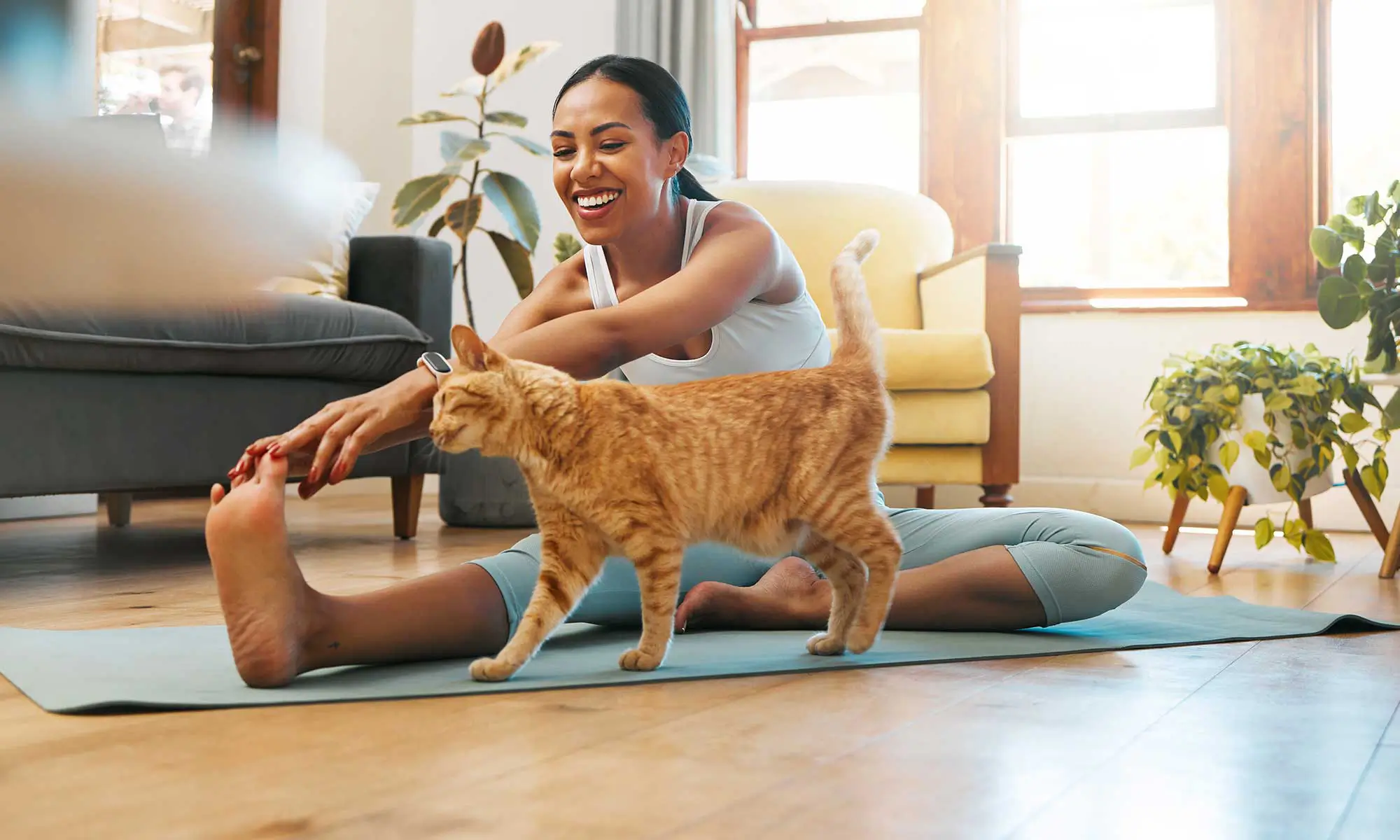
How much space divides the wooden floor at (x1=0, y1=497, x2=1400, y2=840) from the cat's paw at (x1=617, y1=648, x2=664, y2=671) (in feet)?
0.23

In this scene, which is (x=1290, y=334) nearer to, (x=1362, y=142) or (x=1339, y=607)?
(x=1362, y=142)

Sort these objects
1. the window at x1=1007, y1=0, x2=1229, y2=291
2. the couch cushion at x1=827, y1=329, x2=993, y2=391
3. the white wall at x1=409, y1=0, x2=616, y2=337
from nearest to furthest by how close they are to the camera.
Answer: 1. the couch cushion at x1=827, y1=329, x2=993, y2=391
2. the window at x1=1007, y1=0, x2=1229, y2=291
3. the white wall at x1=409, y1=0, x2=616, y2=337

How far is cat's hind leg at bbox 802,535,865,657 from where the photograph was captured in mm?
1422

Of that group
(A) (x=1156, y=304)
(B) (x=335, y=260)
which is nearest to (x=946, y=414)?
(A) (x=1156, y=304)

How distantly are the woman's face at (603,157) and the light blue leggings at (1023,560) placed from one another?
16.1 inches

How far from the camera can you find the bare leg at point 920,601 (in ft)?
5.16

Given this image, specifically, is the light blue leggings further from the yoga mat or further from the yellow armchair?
the yellow armchair

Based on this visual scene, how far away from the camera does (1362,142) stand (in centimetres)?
402

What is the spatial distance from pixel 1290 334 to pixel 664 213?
305 centimetres

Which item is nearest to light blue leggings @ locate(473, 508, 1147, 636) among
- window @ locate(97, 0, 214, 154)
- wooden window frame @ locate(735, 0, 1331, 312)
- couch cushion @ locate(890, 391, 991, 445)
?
couch cushion @ locate(890, 391, 991, 445)

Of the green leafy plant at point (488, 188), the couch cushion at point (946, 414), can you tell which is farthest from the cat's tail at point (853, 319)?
the green leafy plant at point (488, 188)

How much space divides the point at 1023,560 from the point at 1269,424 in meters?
A: 1.44

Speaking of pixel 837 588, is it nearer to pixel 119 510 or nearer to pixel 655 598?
pixel 655 598

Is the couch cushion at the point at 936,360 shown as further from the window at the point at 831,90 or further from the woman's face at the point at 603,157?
the woman's face at the point at 603,157
